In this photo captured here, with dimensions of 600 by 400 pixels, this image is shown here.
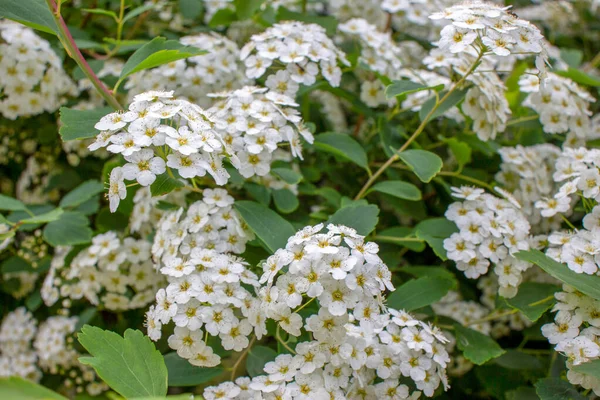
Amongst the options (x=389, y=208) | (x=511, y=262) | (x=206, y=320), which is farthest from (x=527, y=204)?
(x=206, y=320)

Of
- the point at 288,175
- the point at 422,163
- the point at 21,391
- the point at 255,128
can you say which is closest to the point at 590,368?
the point at 422,163

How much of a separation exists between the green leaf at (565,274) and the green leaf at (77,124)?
1273 mm

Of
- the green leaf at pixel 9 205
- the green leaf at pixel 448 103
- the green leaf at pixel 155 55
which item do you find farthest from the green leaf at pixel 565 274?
the green leaf at pixel 9 205

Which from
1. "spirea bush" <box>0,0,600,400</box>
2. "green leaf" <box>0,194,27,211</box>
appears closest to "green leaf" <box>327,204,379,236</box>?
"spirea bush" <box>0,0,600,400</box>

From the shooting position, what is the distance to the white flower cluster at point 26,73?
7.54 feet

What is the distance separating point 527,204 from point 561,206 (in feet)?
0.64

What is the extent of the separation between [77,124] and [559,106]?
1697 mm

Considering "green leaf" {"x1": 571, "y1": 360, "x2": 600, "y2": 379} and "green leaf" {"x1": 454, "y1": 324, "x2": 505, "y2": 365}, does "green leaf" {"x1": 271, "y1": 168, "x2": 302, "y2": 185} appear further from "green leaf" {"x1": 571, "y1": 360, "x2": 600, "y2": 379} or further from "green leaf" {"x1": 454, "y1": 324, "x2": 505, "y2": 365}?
"green leaf" {"x1": 571, "y1": 360, "x2": 600, "y2": 379}

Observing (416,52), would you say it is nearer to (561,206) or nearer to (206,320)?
(561,206)

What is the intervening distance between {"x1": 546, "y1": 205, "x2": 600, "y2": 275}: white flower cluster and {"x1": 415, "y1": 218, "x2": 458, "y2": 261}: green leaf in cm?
30

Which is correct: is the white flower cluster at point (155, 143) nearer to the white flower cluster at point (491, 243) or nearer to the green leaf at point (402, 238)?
the green leaf at point (402, 238)

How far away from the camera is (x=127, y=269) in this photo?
2115mm

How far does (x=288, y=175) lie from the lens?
1912 mm

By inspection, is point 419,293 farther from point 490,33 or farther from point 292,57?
point 292,57
